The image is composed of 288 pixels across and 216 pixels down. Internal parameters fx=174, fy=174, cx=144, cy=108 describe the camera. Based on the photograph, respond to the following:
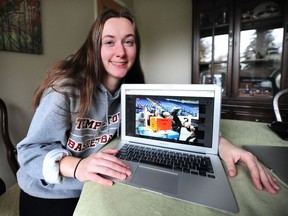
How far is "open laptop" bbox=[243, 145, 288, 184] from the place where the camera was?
0.50 metres

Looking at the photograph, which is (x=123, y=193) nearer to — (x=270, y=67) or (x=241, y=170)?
(x=241, y=170)

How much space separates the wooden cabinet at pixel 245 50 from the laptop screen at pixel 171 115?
1.50 meters

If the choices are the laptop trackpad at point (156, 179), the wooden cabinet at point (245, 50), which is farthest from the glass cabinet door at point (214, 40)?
the laptop trackpad at point (156, 179)

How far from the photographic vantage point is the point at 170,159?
0.57 meters

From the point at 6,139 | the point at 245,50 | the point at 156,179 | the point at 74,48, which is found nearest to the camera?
the point at 156,179

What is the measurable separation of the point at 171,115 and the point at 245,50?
5.64 ft

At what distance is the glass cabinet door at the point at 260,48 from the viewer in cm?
175

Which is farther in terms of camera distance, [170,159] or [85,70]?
[85,70]

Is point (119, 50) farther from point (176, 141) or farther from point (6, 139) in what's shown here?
point (6, 139)

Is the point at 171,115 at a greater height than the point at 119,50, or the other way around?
the point at 119,50

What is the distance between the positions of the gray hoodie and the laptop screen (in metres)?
0.11

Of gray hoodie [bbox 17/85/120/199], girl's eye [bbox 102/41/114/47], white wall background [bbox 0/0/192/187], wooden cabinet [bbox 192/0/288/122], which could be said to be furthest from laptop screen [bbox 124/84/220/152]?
wooden cabinet [bbox 192/0/288/122]

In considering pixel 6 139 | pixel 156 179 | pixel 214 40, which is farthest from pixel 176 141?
pixel 214 40

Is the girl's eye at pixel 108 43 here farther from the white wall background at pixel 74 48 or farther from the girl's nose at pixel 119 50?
the white wall background at pixel 74 48
